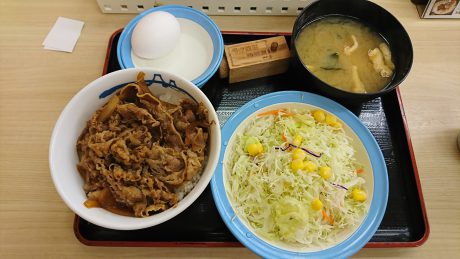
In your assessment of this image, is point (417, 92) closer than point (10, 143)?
No

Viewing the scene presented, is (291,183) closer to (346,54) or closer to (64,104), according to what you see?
(346,54)

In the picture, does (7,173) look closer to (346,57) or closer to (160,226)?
(160,226)

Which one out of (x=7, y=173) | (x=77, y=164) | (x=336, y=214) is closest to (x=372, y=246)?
(x=336, y=214)

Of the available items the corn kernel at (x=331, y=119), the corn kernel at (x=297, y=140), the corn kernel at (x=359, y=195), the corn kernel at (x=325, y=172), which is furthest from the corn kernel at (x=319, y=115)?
the corn kernel at (x=359, y=195)

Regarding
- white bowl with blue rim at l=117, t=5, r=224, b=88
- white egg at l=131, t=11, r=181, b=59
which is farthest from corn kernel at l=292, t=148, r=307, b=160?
Result: white egg at l=131, t=11, r=181, b=59

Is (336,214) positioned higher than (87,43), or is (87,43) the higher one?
(87,43)

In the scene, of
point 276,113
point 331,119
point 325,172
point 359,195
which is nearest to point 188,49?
point 276,113

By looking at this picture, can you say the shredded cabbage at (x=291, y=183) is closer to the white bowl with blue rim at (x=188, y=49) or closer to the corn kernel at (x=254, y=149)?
the corn kernel at (x=254, y=149)
